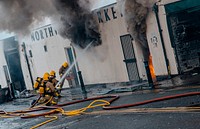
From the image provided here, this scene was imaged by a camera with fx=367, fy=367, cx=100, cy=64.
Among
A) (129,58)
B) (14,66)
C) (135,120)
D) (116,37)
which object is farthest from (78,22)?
(135,120)

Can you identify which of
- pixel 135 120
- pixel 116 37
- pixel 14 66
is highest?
pixel 116 37

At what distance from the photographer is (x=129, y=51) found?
16.6 meters

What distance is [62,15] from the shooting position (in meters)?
19.2

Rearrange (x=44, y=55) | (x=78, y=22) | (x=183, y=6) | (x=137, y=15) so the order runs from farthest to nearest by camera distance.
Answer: (x=44, y=55) → (x=78, y=22) → (x=137, y=15) → (x=183, y=6)

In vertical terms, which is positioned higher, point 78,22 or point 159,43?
point 78,22

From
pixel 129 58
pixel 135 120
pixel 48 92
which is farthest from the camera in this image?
pixel 129 58

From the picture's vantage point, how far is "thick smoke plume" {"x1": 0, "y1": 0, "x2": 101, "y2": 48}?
59.4 ft

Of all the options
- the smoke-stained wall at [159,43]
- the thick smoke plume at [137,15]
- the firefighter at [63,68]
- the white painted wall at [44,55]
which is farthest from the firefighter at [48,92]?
the white painted wall at [44,55]

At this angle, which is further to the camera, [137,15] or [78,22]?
[78,22]

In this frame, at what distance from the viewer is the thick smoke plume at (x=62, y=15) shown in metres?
18.1

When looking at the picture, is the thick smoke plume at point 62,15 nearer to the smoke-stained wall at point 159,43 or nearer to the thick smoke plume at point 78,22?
the thick smoke plume at point 78,22

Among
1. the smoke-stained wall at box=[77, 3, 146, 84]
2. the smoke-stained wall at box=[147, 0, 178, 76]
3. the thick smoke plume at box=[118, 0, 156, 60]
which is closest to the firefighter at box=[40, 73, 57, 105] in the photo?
the smoke-stained wall at box=[77, 3, 146, 84]

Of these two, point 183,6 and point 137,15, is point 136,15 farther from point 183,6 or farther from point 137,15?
point 183,6

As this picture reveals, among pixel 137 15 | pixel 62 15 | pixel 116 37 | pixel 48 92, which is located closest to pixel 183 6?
Result: pixel 137 15
